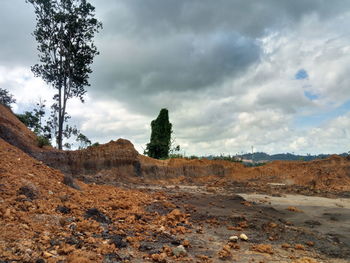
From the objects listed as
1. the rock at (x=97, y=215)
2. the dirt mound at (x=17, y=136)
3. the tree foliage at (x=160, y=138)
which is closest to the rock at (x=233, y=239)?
the rock at (x=97, y=215)

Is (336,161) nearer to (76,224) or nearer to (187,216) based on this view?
(187,216)

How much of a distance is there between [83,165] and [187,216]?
9.35 m

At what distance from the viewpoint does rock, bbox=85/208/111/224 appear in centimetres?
647

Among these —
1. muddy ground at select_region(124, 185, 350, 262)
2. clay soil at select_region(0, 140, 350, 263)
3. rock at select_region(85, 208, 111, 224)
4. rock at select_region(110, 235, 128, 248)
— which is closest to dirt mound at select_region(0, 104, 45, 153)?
clay soil at select_region(0, 140, 350, 263)

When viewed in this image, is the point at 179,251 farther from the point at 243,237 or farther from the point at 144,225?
the point at 243,237

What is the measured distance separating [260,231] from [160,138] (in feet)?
64.5

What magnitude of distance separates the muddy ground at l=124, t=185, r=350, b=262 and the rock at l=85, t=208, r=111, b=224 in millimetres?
1249

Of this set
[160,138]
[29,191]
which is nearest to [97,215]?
[29,191]

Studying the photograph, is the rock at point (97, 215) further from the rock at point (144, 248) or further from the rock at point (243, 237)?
the rock at point (243, 237)

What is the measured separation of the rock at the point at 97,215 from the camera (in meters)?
6.47

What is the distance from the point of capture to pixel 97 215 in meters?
6.62

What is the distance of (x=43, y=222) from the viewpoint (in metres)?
5.47

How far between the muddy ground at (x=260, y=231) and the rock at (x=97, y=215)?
4.10 feet

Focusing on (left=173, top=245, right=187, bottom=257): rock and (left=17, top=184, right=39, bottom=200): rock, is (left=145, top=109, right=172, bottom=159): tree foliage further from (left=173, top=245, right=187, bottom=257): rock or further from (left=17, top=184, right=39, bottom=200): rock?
(left=173, top=245, right=187, bottom=257): rock
